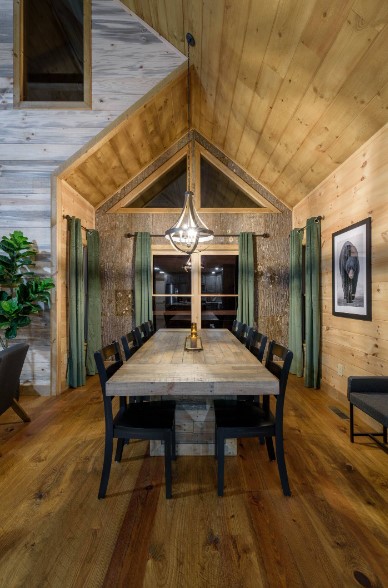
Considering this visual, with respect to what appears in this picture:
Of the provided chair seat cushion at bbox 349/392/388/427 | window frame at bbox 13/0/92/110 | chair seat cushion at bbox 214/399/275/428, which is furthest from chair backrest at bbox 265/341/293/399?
window frame at bbox 13/0/92/110

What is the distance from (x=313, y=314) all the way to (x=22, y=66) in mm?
4713

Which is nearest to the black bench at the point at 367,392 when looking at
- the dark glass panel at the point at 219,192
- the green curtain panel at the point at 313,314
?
the green curtain panel at the point at 313,314

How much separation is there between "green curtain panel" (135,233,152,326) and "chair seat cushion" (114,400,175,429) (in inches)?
119

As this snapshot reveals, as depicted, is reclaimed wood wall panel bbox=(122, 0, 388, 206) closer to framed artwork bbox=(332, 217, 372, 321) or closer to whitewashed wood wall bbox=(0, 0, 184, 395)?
whitewashed wood wall bbox=(0, 0, 184, 395)

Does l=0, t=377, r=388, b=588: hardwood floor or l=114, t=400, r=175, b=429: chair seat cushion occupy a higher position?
l=114, t=400, r=175, b=429: chair seat cushion

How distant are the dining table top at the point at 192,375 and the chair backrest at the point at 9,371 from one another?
110 cm

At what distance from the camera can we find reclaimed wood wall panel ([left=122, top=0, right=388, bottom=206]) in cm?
232

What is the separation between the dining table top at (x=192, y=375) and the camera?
1756 millimetres

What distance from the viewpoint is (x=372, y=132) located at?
9.77 ft

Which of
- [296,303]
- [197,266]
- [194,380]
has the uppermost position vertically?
Answer: [197,266]

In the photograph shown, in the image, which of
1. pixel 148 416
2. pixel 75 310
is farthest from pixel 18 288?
pixel 148 416

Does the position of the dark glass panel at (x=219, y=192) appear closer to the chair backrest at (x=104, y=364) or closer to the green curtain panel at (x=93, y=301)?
the green curtain panel at (x=93, y=301)

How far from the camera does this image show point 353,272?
3.38 meters

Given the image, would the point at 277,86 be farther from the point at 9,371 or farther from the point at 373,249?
the point at 9,371
